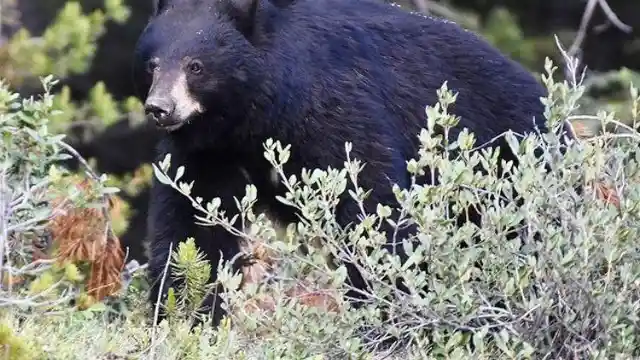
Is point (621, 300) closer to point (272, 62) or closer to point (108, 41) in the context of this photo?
point (272, 62)

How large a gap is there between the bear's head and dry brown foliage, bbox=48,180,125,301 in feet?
1.99

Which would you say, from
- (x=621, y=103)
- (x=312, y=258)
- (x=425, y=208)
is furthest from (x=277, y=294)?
(x=621, y=103)

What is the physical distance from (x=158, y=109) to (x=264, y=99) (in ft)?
1.90

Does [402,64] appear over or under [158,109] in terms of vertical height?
under

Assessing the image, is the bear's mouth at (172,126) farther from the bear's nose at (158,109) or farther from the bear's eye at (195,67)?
the bear's eye at (195,67)

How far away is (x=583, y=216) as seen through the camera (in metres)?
4.02

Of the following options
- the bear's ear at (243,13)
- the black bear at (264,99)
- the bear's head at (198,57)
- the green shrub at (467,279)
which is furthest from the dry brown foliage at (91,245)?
the green shrub at (467,279)

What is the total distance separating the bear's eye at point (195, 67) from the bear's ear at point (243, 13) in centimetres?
25

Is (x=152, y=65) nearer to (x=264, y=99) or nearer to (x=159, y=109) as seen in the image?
(x=159, y=109)

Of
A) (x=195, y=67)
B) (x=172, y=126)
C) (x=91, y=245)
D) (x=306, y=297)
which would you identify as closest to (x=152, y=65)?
(x=195, y=67)

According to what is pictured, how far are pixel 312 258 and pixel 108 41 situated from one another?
9.93 m

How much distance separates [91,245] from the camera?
575 cm

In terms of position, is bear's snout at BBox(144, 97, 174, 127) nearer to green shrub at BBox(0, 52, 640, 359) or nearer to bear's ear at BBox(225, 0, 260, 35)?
bear's ear at BBox(225, 0, 260, 35)

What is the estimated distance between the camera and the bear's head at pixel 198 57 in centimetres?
519
